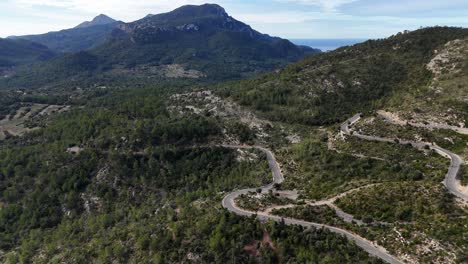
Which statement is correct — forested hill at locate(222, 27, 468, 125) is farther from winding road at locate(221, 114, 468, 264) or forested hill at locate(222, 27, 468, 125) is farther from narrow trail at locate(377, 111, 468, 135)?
winding road at locate(221, 114, 468, 264)

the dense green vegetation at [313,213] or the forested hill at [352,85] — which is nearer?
the dense green vegetation at [313,213]

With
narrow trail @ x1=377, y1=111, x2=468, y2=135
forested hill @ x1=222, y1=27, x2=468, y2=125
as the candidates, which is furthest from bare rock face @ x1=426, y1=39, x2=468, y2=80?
narrow trail @ x1=377, y1=111, x2=468, y2=135

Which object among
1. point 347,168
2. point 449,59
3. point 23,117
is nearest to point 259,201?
point 347,168

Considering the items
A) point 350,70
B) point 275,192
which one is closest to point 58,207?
point 275,192

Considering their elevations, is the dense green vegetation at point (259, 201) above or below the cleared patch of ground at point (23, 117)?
above

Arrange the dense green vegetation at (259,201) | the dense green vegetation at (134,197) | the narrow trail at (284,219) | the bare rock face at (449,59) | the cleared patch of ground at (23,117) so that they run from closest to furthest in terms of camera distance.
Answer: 1. the narrow trail at (284,219)
2. the dense green vegetation at (134,197)
3. the dense green vegetation at (259,201)
4. the bare rock face at (449,59)
5. the cleared patch of ground at (23,117)

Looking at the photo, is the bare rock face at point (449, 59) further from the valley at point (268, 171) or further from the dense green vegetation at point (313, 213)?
the dense green vegetation at point (313, 213)

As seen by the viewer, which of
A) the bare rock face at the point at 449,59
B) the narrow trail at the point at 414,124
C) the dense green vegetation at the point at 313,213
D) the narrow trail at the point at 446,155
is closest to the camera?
the dense green vegetation at the point at 313,213

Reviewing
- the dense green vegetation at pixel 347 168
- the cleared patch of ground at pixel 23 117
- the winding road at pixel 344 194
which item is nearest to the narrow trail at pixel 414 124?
the winding road at pixel 344 194
